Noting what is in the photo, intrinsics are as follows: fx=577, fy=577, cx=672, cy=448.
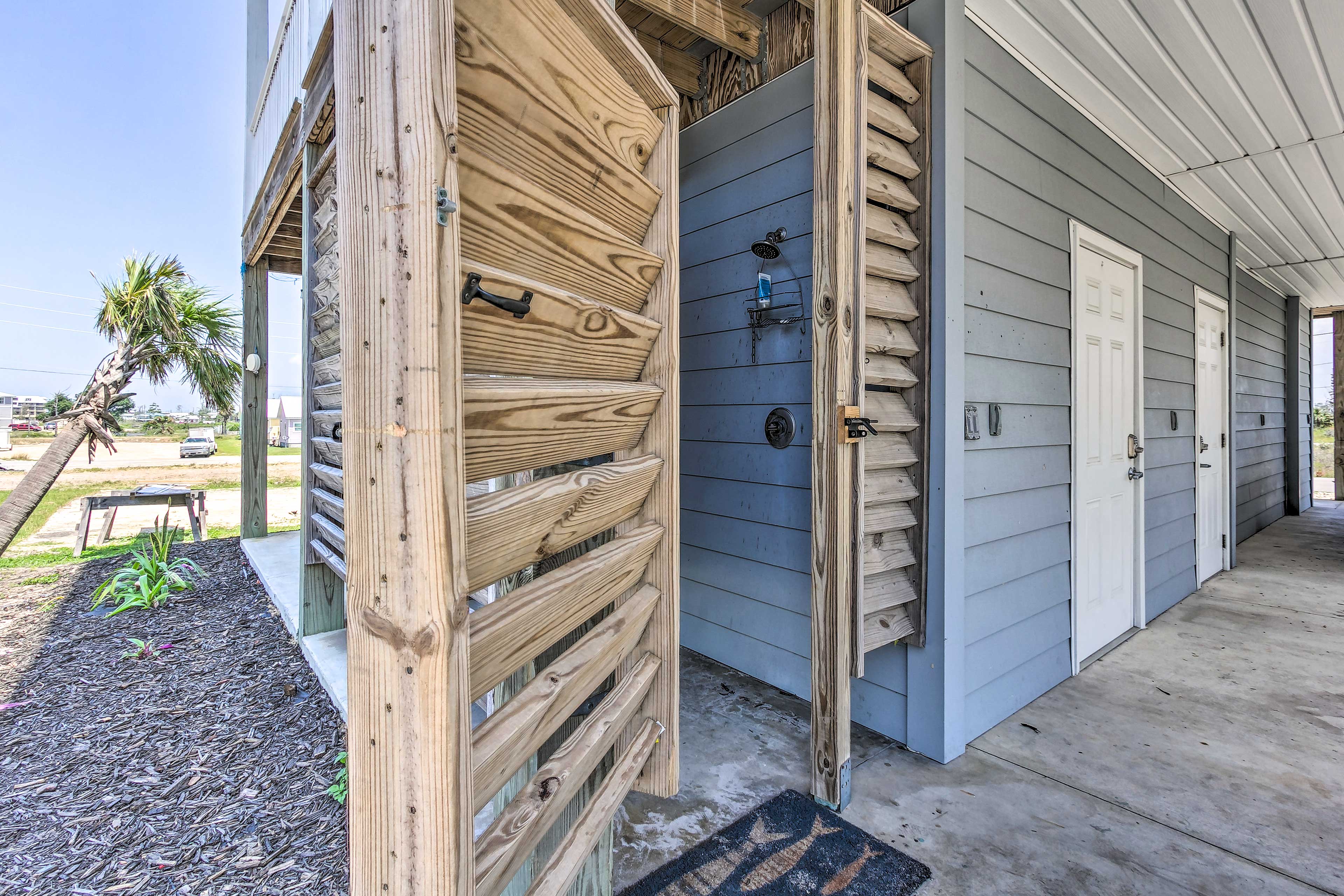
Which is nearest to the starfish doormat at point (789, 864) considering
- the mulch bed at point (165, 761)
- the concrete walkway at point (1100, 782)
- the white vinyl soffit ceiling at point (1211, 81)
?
the concrete walkway at point (1100, 782)

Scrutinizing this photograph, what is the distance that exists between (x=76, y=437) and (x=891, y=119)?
236 inches

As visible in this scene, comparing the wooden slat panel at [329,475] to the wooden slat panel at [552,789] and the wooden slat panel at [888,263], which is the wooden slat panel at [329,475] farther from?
the wooden slat panel at [888,263]

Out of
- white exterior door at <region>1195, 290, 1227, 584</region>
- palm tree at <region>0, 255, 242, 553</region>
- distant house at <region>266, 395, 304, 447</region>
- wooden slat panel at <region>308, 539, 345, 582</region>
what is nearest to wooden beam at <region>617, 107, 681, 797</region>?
wooden slat panel at <region>308, 539, 345, 582</region>

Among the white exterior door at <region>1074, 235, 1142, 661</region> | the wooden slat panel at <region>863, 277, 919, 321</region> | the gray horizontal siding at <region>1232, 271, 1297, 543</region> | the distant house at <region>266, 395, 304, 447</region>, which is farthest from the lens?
the gray horizontal siding at <region>1232, 271, 1297, 543</region>

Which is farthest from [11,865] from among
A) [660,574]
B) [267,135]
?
[267,135]

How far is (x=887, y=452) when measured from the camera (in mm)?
2014

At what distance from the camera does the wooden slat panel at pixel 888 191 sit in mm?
1920

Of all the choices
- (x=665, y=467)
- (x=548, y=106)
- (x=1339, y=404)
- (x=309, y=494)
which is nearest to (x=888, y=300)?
(x=665, y=467)

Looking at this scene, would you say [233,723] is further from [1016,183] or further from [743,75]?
[1016,183]

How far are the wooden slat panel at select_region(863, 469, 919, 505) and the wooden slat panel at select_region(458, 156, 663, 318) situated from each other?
4.11ft

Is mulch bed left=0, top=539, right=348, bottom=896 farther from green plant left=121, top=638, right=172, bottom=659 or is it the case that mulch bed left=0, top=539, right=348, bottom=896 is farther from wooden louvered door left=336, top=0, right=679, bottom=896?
wooden louvered door left=336, top=0, right=679, bottom=896

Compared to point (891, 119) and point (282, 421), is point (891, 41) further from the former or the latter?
point (282, 421)

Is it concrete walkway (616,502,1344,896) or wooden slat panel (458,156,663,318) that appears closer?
wooden slat panel (458,156,663,318)

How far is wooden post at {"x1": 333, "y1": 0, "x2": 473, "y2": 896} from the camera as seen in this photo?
1.72 ft
